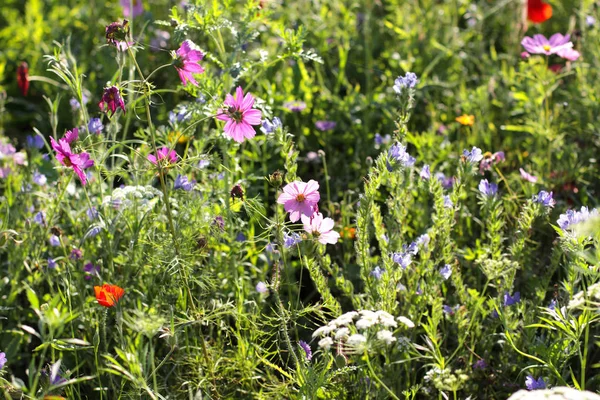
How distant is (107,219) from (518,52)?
241 centimetres

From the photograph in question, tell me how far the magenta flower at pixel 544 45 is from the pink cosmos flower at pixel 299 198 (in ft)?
4.27

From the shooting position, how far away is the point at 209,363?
2012 mm

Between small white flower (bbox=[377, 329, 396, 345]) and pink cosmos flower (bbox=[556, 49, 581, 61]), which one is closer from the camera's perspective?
small white flower (bbox=[377, 329, 396, 345])

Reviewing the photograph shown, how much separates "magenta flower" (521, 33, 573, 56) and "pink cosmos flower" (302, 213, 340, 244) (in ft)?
4.10

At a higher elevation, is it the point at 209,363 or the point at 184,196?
the point at 184,196

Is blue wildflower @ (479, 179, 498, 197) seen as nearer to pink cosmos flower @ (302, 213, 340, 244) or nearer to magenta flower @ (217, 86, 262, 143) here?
pink cosmos flower @ (302, 213, 340, 244)

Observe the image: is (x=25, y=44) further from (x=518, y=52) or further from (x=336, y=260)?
(x=518, y=52)

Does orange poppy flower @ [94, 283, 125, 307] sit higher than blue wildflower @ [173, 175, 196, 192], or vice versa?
blue wildflower @ [173, 175, 196, 192]

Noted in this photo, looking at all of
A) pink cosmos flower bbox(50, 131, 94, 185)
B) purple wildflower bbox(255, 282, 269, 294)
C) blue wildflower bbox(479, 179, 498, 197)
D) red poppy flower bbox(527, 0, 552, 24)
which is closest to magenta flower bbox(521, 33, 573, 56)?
red poppy flower bbox(527, 0, 552, 24)

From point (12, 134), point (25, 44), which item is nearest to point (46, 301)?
point (12, 134)

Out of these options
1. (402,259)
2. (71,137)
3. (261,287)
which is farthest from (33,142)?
(402,259)

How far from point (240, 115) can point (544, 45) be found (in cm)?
147

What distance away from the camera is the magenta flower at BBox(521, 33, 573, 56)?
273 cm

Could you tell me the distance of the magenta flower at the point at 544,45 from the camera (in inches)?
107
